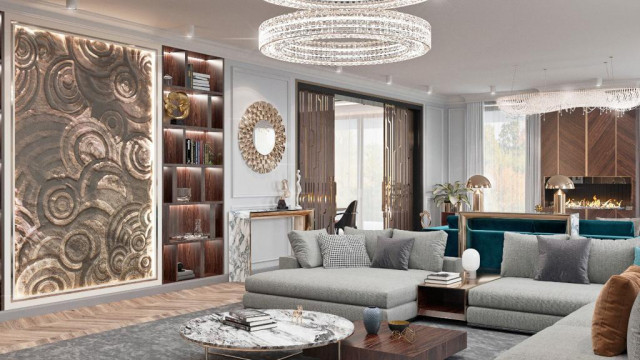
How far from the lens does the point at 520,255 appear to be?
214 inches

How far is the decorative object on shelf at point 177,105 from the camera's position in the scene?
6910 mm

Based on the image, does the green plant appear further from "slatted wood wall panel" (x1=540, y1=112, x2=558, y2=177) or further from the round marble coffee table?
the round marble coffee table

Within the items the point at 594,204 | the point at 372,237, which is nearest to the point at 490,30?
the point at 372,237

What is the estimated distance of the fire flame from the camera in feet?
34.9

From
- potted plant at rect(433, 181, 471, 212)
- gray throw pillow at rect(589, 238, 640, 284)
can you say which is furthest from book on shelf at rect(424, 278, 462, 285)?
potted plant at rect(433, 181, 471, 212)

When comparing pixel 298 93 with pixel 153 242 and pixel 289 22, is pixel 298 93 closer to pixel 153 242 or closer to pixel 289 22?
pixel 153 242

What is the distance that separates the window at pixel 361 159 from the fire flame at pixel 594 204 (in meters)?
3.54

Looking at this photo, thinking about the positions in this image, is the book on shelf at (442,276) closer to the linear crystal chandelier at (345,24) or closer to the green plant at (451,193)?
the linear crystal chandelier at (345,24)

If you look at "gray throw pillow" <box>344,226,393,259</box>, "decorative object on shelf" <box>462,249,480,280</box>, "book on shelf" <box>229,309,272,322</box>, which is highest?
"gray throw pillow" <box>344,226,393,259</box>

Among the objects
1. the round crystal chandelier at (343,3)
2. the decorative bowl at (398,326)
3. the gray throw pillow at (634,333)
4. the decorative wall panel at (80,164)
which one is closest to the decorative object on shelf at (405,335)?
the decorative bowl at (398,326)

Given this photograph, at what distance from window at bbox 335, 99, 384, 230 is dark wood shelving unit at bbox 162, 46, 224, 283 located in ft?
18.1

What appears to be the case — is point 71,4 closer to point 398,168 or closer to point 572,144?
point 398,168

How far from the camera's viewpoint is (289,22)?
4137mm

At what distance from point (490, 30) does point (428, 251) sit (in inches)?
101
